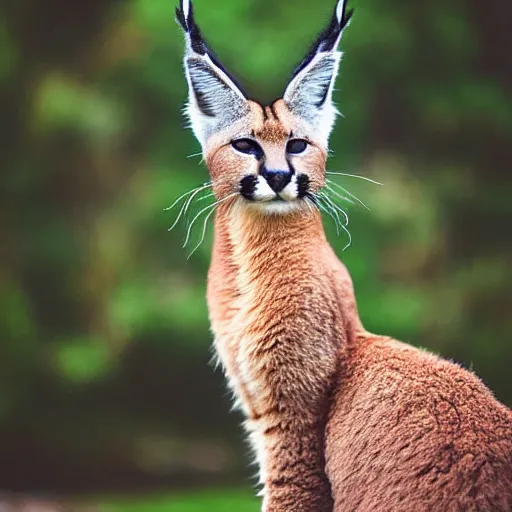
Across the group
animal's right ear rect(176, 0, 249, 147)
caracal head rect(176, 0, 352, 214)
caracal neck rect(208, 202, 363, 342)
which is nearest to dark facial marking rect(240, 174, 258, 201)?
caracal head rect(176, 0, 352, 214)

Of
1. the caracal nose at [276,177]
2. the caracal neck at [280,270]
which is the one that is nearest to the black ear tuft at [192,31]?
the caracal nose at [276,177]

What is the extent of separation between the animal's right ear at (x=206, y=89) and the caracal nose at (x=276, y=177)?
0.34 m

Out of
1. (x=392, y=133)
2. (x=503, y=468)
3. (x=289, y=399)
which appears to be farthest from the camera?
(x=392, y=133)

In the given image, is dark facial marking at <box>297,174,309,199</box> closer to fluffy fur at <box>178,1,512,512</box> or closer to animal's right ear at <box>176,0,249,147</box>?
fluffy fur at <box>178,1,512,512</box>

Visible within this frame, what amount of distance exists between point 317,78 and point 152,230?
243 inches

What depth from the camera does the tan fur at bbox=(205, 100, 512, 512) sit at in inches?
151

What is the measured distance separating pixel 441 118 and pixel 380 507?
759 centimetres

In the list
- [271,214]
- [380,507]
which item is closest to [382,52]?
[271,214]

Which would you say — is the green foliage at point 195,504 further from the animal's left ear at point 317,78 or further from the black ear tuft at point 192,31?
the black ear tuft at point 192,31

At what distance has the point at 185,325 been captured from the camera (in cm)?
970

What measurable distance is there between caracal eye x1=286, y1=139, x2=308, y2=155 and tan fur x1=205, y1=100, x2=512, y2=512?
0.09 ft

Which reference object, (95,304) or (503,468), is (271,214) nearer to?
(503,468)

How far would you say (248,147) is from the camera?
13.6 feet

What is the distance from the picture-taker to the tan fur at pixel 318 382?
3836mm
